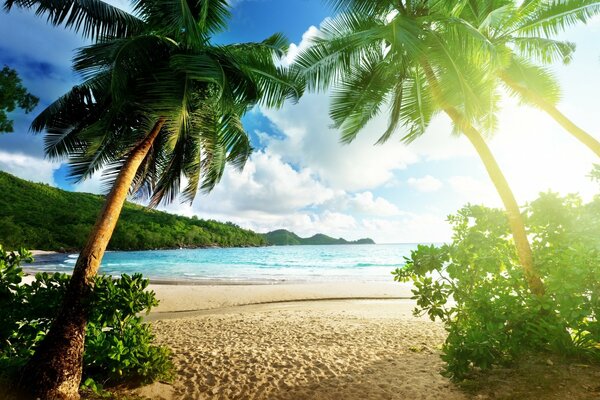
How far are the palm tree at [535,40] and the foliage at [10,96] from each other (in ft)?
26.2

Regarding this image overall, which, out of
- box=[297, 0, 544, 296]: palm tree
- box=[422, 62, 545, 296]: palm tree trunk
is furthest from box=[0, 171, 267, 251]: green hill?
box=[422, 62, 545, 296]: palm tree trunk

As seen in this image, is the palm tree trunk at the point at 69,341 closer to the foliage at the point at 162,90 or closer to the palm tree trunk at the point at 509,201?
the foliage at the point at 162,90

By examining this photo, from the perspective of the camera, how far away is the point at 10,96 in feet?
15.4

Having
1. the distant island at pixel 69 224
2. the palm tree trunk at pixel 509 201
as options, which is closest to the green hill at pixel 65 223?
the distant island at pixel 69 224

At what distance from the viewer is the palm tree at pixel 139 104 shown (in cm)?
391

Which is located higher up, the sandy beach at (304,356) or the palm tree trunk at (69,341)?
the palm tree trunk at (69,341)

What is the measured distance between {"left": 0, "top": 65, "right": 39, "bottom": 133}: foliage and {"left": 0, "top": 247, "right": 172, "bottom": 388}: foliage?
2153 millimetres

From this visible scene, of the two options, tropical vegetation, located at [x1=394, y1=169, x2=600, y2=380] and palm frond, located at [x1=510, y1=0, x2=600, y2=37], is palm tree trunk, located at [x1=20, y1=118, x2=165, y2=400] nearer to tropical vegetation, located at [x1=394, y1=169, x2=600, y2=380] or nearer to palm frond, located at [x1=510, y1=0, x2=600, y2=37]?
tropical vegetation, located at [x1=394, y1=169, x2=600, y2=380]

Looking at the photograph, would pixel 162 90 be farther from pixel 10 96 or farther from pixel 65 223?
pixel 65 223

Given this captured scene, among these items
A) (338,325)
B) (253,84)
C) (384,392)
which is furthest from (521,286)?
(253,84)

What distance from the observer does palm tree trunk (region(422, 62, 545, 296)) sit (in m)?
4.25

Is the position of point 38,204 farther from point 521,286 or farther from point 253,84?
point 521,286

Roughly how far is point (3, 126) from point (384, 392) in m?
7.20

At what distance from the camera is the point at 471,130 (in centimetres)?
518
